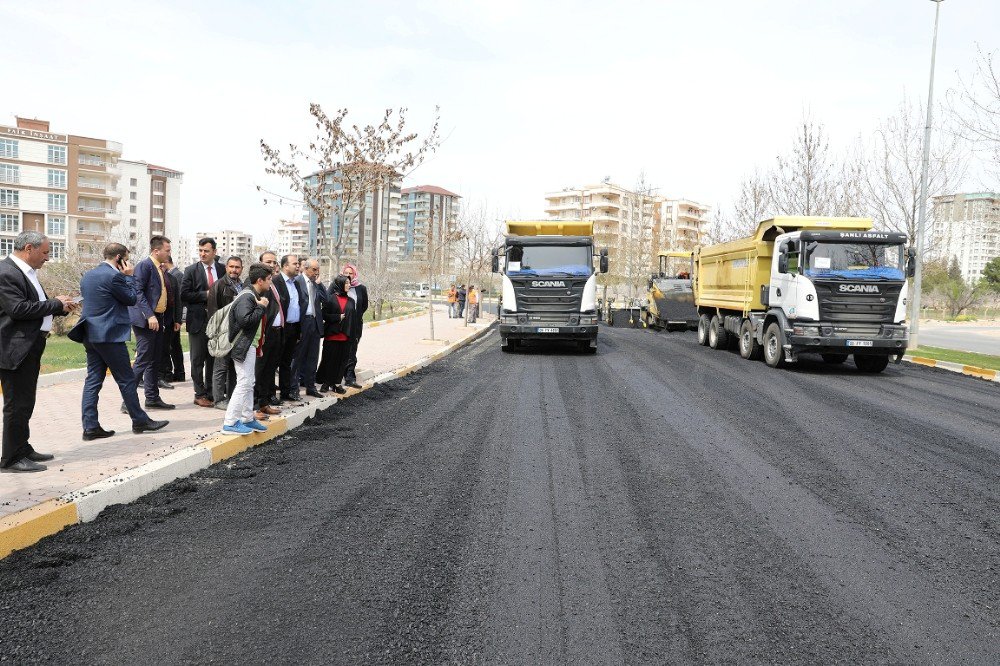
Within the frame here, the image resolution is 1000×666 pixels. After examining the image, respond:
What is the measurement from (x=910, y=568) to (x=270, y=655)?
3560mm

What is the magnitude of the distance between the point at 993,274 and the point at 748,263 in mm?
58300

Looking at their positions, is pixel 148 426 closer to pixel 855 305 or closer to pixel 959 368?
pixel 855 305

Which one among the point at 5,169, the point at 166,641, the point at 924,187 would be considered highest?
the point at 5,169

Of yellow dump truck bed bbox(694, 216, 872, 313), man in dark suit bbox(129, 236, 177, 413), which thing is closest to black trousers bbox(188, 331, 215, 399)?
man in dark suit bbox(129, 236, 177, 413)

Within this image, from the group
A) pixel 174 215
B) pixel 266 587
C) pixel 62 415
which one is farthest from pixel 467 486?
pixel 174 215

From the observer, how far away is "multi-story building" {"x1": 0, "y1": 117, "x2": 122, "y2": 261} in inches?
2594

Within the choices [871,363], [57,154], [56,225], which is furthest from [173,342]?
[57,154]

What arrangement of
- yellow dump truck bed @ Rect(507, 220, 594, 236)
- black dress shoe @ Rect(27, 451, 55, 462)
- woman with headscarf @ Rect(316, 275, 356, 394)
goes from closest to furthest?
black dress shoe @ Rect(27, 451, 55, 462), woman with headscarf @ Rect(316, 275, 356, 394), yellow dump truck bed @ Rect(507, 220, 594, 236)

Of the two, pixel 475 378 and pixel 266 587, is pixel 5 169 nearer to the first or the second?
pixel 475 378

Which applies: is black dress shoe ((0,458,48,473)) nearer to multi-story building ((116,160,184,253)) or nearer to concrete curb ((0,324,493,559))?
concrete curb ((0,324,493,559))

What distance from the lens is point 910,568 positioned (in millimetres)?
3988

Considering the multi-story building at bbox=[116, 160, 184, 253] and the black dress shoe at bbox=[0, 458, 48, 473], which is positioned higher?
the multi-story building at bbox=[116, 160, 184, 253]

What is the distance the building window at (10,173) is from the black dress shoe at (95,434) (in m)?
74.8

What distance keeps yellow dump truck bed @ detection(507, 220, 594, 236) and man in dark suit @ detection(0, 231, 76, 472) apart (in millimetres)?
12634
